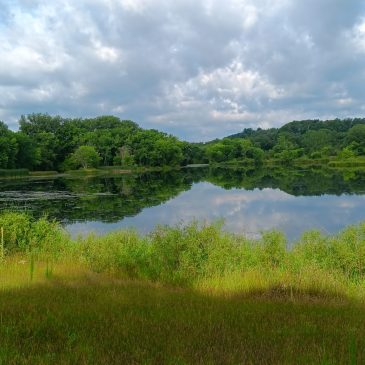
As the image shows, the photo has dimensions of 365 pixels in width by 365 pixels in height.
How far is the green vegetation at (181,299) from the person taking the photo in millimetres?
5402

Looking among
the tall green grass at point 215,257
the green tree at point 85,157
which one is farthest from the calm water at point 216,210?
the green tree at point 85,157

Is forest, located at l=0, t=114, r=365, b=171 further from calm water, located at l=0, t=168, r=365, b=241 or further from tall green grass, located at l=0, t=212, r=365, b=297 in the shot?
tall green grass, located at l=0, t=212, r=365, b=297

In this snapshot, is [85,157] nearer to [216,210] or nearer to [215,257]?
[216,210]

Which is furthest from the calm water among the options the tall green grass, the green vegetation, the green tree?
the green tree

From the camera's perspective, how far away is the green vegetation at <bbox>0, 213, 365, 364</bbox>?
5.40 m

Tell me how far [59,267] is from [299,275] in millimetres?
6905

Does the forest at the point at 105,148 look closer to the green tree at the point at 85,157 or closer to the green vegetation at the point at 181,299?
the green tree at the point at 85,157

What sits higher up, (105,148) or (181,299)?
(105,148)

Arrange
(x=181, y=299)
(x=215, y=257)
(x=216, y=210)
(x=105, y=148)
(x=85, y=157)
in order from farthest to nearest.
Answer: (x=105, y=148)
(x=85, y=157)
(x=216, y=210)
(x=215, y=257)
(x=181, y=299)

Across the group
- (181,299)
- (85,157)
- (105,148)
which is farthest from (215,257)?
(105,148)

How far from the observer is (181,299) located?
8539 millimetres

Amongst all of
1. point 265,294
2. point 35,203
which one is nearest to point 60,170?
point 35,203

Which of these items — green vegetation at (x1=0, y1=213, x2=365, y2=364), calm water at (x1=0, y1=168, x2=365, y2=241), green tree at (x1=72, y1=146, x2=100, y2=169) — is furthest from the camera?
green tree at (x1=72, y1=146, x2=100, y2=169)

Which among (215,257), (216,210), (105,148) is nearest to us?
(215,257)
